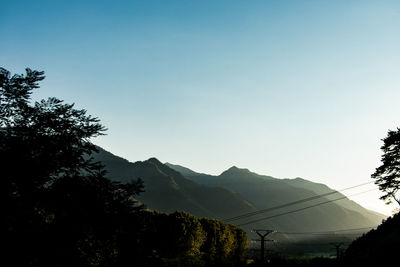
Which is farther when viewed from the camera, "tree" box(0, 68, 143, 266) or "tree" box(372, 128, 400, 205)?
"tree" box(372, 128, 400, 205)

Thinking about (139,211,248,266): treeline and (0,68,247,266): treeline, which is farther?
(139,211,248,266): treeline

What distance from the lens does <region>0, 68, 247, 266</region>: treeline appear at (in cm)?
1052

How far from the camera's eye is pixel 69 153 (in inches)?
509

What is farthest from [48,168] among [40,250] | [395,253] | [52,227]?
[395,253]

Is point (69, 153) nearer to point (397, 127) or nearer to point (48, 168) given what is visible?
point (48, 168)

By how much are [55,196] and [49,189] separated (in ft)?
2.05

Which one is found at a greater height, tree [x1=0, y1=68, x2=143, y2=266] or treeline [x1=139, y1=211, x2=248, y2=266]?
tree [x1=0, y1=68, x2=143, y2=266]

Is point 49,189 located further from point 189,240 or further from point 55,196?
point 189,240

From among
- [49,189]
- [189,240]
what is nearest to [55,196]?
[49,189]

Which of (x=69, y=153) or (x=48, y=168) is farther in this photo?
(x=69, y=153)

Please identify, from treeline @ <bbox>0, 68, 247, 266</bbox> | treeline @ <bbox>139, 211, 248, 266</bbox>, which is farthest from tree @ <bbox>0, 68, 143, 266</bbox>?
treeline @ <bbox>139, 211, 248, 266</bbox>

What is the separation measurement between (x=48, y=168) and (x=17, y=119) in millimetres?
3096

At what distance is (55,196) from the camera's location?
37.6 feet

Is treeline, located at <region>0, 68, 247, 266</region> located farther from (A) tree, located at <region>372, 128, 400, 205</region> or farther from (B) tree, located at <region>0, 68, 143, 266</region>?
(A) tree, located at <region>372, 128, 400, 205</region>
